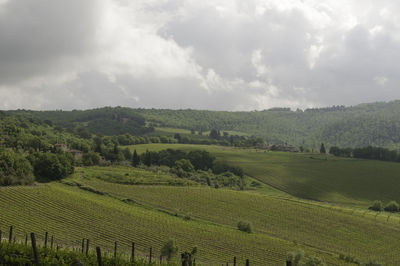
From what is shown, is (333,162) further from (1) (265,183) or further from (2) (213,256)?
(2) (213,256)

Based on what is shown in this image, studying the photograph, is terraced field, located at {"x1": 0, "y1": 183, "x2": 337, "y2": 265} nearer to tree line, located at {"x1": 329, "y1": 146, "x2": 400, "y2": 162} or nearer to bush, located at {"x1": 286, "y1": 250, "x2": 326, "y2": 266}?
bush, located at {"x1": 286, "y1": 250, "x2": 326, "y2": 266}

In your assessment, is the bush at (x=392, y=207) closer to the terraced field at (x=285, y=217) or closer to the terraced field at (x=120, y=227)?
the terraced field at (x=285, y=217)

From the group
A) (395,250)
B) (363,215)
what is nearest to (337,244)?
(395,250)

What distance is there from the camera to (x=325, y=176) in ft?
511

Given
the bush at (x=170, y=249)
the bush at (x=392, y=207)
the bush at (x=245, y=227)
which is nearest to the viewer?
the bush at (x=170, y=249)

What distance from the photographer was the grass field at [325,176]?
137 meters

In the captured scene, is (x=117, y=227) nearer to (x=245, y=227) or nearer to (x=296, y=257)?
(x=245, y=227)

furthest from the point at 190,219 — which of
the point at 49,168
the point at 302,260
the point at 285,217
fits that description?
the point at 49,168

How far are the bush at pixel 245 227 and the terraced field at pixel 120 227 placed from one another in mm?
2006

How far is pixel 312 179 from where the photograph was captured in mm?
152125

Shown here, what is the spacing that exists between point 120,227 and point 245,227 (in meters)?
26.1

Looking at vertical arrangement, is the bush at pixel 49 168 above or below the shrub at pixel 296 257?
above

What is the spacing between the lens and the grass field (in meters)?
137

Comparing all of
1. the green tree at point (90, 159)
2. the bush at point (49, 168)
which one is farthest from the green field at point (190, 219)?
the green tree at point (90, 159)
